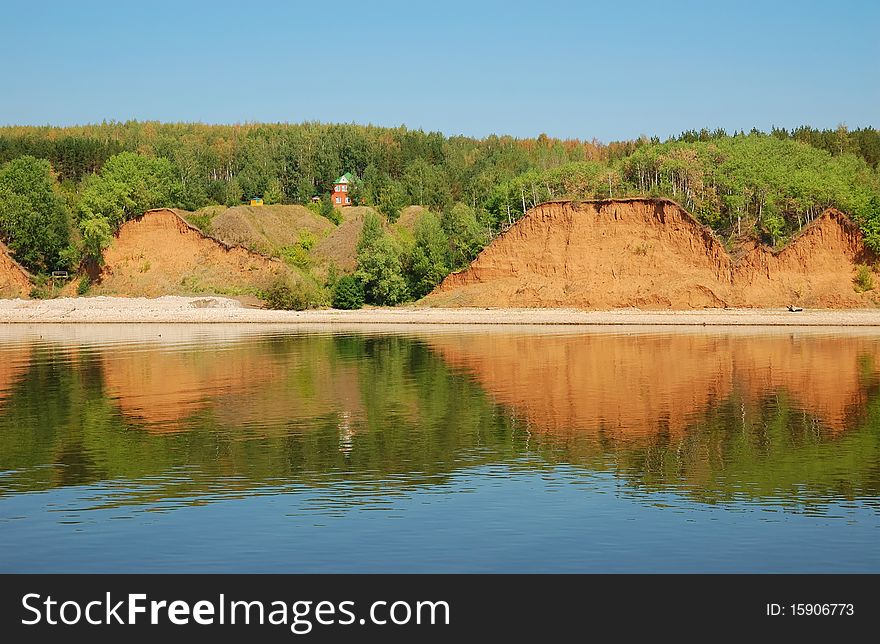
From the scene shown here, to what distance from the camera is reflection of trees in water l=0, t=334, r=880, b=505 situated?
838 inches

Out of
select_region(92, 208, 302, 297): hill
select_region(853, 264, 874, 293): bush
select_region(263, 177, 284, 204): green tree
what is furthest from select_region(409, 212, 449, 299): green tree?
select_region(263, 177, 284, 204): green tree

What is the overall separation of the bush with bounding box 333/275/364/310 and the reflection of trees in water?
116 feet

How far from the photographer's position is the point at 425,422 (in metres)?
28.2

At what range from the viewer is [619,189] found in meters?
84.5

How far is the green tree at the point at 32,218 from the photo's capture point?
92375mm

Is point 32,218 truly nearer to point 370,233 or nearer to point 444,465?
point 370,233

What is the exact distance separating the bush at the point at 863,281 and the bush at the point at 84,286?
63130 millimetres

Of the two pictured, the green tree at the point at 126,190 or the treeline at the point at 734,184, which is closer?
the treeline at the point at 734,184

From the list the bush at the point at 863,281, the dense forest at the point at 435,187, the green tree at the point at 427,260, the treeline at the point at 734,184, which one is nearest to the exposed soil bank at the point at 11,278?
the dense forest at the point at 435,187

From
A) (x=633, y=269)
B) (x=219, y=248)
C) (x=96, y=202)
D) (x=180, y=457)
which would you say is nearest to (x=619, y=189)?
(x=633, y=269)

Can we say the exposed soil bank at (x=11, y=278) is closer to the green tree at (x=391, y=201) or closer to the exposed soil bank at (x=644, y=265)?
the exposed soil bank at (x=644, y=265)
